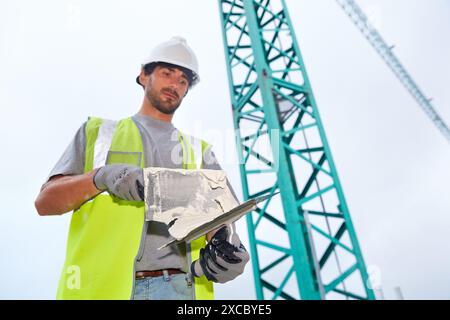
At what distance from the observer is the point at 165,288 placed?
104cm

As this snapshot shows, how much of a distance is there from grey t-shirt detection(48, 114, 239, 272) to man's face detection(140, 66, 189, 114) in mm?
84

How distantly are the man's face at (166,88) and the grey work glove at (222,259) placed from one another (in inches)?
27.6

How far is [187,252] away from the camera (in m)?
1.13

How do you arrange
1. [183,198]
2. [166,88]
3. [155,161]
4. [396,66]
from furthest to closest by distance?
1. [396,66]
2. [166,88]
3. [155,161]
4. [183,198]

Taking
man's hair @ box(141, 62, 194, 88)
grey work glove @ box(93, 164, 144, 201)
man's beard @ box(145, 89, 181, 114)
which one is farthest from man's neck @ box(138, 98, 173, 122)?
grey work glove @ box(93, 164, 144, 201)

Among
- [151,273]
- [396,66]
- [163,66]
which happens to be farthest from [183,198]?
[396,66]

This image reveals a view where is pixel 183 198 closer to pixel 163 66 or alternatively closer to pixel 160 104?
pixel 160 104

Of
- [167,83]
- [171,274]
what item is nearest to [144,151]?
[167,83]

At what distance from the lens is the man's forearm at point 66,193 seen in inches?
40.8

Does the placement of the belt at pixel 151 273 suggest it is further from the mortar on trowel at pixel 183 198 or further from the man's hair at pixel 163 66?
the man's hair at pixel 163 66

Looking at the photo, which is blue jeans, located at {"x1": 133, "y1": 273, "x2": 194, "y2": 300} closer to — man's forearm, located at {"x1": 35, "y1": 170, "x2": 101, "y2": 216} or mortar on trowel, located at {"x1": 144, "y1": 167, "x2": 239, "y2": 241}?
mortar on trowel, located at {"x1": 144, "y1": 167, "x2": 239, "y2": 241}

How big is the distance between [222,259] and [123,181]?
0.41m

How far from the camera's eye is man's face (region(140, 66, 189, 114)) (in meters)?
1.46

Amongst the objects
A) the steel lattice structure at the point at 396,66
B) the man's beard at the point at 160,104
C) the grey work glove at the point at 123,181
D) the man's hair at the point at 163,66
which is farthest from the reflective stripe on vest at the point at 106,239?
the steel lattice structure at the point at 396,66
